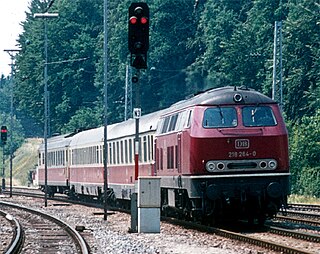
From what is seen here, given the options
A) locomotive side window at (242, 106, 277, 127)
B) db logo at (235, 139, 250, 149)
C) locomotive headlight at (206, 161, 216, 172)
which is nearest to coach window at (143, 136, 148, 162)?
locomotive side window at (242, 106, 277, 127)

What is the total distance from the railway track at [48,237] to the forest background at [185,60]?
20.2m

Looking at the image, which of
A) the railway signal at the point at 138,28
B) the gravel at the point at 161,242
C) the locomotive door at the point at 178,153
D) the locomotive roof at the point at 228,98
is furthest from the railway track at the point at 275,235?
the railway signal at the point at 138,28

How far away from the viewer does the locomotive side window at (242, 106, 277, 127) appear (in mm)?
23750

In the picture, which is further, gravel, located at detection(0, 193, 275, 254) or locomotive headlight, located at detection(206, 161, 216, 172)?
locomotive headlight, located at detection(206, 161, 216, 172)

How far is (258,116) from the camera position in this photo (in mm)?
23906

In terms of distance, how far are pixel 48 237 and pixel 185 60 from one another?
6399 centimetres

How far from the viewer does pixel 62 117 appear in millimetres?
99062

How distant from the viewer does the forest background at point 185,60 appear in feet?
196

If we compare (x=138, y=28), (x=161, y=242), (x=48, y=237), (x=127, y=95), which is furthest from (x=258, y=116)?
(x=127, y=95)

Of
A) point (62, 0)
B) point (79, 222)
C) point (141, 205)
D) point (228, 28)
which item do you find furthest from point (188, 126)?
point (62, 0)

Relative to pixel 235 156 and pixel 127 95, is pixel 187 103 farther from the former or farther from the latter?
pixel 127 95

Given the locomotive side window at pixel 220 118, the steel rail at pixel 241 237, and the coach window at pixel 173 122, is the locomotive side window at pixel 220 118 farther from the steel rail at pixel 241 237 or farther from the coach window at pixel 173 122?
the steel rail at pixel 241 237

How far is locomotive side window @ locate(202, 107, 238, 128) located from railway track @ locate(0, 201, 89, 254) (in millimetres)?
4182

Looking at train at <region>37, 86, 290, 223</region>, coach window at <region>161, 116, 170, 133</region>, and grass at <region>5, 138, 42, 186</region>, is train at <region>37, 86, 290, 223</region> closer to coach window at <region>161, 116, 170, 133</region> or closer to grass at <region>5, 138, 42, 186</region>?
coach window at <region>161, 116, 170, 133</region>
